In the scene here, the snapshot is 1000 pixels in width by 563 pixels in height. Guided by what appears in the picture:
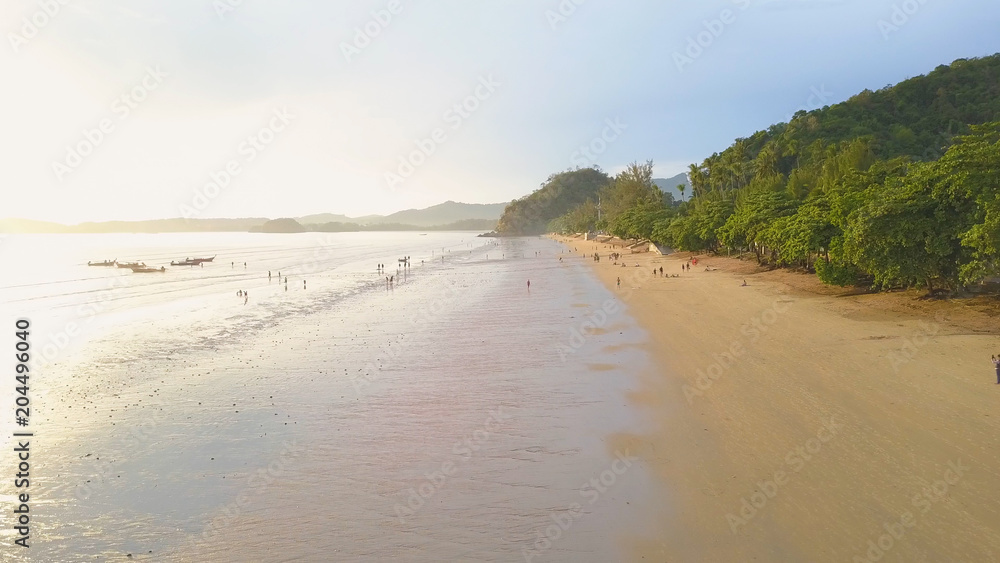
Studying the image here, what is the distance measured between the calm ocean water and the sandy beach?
3.64 ft

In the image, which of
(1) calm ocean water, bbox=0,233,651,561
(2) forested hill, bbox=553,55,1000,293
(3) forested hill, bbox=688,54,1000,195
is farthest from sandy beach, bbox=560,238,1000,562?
(3) forested hill, bbox=688,54,1000,195

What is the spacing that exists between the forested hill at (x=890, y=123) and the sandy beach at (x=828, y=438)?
68.7 meters

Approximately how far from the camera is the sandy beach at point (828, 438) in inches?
332

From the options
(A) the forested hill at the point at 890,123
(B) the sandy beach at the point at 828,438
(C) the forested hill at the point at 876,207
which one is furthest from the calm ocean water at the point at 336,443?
(A) the forested hill at the point at 890,123

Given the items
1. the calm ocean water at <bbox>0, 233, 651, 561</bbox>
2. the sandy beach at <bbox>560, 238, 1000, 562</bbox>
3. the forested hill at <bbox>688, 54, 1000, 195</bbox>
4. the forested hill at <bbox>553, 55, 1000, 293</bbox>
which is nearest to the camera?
the sandy beach at <bbox>560, 238, 1000, 562</bbox>

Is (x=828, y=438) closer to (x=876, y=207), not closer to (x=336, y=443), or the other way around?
(x=336, y=443)

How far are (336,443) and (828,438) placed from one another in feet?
34.4

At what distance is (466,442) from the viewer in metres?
12.9

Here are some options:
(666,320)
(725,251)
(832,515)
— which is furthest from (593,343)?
(725,251)

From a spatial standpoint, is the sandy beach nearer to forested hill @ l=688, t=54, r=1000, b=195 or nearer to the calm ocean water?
the calm ocean water

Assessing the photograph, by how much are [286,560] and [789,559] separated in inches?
278

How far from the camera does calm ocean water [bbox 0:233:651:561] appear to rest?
9125 millimetres

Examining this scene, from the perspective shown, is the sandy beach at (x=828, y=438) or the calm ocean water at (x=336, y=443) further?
the calm ocean water at (x=336, y=443)

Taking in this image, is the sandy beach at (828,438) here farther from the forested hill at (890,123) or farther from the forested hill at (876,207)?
the forested hill at (890,123)
